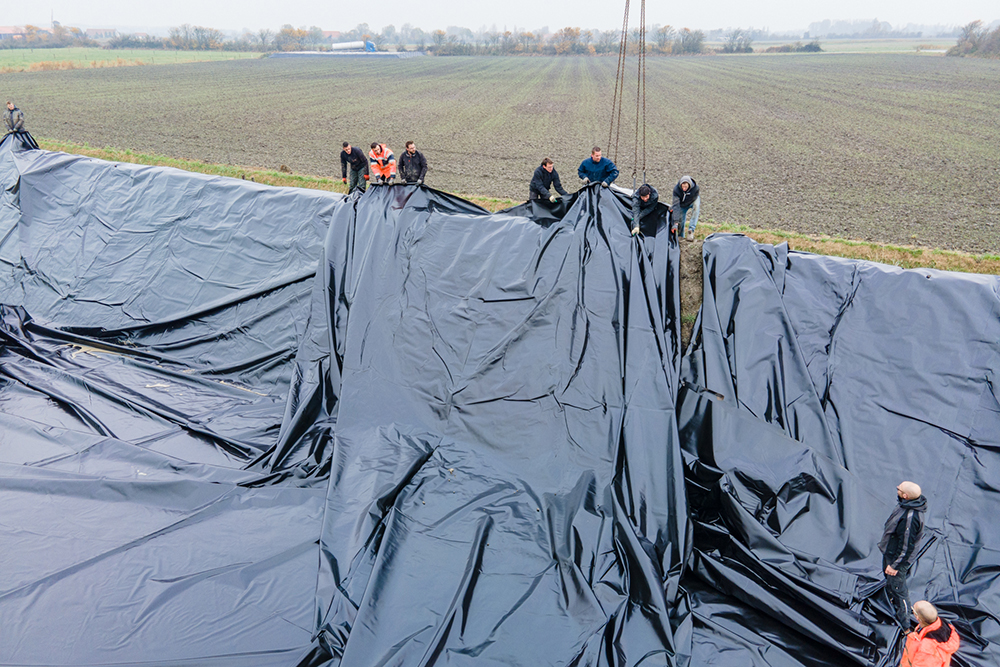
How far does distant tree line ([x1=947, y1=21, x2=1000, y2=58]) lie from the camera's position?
53.4 metres

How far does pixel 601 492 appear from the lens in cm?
460

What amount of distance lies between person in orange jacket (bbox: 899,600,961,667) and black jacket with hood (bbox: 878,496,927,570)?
39 cm

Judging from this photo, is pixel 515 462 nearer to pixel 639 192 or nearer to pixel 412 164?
pixel 639 192

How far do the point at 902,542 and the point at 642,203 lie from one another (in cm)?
360

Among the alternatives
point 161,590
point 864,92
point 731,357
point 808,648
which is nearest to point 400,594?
point 161,590

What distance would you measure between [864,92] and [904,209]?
25697mm

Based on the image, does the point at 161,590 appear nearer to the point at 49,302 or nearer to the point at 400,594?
the point at 400,594

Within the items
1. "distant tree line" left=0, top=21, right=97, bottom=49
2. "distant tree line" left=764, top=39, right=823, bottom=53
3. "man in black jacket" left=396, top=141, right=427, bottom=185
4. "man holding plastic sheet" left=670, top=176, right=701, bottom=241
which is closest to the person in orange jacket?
"man holding plastic sheet" left=670, top=176, right=701, bottom=241

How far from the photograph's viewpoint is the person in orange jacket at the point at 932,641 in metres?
3.30

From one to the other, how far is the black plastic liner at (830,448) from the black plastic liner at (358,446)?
1.35 feet

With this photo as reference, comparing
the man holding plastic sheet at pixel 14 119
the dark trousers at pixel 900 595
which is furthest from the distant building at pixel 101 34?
the dark trousers at pixel 900 595

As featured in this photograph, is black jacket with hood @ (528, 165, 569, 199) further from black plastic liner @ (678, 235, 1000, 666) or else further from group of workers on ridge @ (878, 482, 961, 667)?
group of workers on ridge @ (878, 482, 961, 667)

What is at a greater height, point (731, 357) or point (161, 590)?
point (731, 357)

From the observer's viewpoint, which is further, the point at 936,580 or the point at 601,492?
the point at 601,492
